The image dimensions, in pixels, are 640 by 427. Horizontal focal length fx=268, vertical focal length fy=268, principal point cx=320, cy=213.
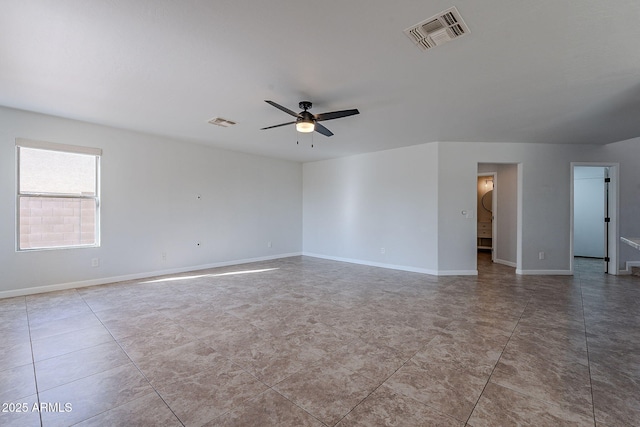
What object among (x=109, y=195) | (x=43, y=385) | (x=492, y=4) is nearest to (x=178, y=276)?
(x=109, y=195)

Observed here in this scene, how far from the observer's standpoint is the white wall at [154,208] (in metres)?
3.83

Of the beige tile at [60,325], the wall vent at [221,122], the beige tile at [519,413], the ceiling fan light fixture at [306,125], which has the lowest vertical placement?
the beige tile at [60,325]

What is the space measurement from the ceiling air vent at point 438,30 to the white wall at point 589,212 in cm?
758

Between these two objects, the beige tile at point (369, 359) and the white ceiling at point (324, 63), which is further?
the beige tile at point (369, 359)

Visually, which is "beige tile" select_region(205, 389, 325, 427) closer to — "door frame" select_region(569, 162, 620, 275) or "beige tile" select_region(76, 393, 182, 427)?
"beige tile" select_region(76, 393, 182, 427)

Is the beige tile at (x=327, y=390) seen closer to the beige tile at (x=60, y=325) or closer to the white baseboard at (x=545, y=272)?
the beige tile at (x=60, y=325)

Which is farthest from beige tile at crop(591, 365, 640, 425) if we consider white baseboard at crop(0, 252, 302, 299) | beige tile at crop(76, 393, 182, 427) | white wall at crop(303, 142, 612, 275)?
white baseboard at crop(0, 252, 302, 299)

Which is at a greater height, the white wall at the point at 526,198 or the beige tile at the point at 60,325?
the white wall at the point at 526,198

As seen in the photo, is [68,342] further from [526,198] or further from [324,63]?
[526,198]

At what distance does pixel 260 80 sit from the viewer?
2.81 meters

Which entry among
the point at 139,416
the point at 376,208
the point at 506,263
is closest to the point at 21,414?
the point at 139,416

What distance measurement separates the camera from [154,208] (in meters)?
5.00

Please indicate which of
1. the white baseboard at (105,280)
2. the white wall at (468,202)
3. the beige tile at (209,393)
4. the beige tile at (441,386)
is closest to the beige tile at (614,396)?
the beige tile at (441,386)

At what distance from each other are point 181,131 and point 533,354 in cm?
555
